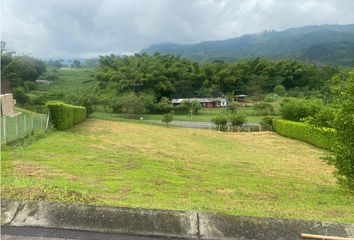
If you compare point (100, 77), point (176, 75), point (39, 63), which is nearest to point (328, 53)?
point (176, 75)

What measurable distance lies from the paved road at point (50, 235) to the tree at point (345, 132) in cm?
847

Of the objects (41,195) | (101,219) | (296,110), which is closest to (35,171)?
(41,195)

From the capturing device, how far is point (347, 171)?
34.7 ft

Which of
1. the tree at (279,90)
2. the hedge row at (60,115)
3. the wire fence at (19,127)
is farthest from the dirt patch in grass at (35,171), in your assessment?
the tree at (279,90)

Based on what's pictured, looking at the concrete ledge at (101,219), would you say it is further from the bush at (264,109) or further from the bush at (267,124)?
the bush at (264,109)

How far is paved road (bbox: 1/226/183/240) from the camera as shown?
295 cm

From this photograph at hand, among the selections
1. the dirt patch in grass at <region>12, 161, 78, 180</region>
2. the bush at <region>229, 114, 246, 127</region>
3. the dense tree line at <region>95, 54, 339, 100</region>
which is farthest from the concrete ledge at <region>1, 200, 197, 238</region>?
the dense tree line at <region>95, 54, 339, 100</region>

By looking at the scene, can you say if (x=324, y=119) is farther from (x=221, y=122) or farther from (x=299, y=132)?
(x=221, y=122)

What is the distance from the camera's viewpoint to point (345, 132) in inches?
410

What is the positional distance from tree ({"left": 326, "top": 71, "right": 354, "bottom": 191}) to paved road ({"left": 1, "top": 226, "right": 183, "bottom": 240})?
8.47 metres

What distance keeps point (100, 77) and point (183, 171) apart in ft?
247

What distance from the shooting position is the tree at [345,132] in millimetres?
10125

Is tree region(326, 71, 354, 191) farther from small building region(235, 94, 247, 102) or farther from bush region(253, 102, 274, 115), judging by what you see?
small building region(235, 94, 247, 102)

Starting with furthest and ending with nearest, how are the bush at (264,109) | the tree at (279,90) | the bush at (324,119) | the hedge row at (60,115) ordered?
the tree at (279,90)
the bush at (264,109)
the hedge row at (60,115)
the bush at (324,119)
